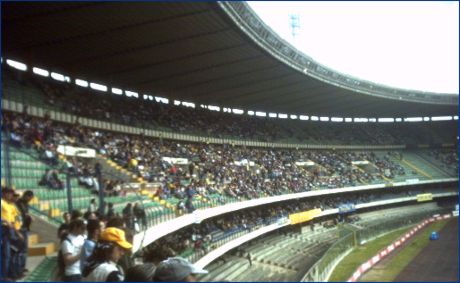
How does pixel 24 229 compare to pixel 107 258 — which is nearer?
pixel 107 258

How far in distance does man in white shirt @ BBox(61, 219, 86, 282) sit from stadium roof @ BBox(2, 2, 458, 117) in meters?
10.9

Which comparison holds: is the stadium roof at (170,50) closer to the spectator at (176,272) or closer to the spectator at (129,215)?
the spectator at (129,215)

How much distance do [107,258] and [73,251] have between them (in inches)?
52.7

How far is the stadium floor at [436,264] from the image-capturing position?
22609mm

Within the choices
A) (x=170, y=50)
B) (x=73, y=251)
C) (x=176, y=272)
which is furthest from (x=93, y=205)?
(x=170, y=50)

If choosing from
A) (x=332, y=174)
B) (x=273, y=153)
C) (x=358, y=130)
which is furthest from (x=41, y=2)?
(x=358, y=130)

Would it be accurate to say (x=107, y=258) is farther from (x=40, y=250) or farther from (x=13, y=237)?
(x=40, y=250)

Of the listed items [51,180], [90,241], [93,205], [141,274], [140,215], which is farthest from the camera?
[140,215]

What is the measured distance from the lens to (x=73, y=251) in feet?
18.9

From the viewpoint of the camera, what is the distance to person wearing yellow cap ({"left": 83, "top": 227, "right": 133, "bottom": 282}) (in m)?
4.45

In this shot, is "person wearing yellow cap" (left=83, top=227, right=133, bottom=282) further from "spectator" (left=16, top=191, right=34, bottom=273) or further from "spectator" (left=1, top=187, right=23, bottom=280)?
"spectator" (left=16, top=191, right=34, bottom=273)

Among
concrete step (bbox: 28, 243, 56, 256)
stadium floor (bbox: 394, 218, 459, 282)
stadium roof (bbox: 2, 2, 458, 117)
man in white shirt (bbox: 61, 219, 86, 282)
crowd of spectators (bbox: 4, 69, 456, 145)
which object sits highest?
stadium roof (bbox: 2, 2, 458, 117)

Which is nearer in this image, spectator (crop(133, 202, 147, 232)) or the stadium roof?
spectator (crop(133, 202, 147, 232))

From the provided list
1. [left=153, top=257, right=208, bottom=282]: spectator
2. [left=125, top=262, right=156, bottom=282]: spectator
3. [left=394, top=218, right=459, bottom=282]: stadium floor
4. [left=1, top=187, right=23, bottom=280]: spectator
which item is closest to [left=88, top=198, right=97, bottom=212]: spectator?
[left=1, top=187, right=23, bottom=280]: spectator
